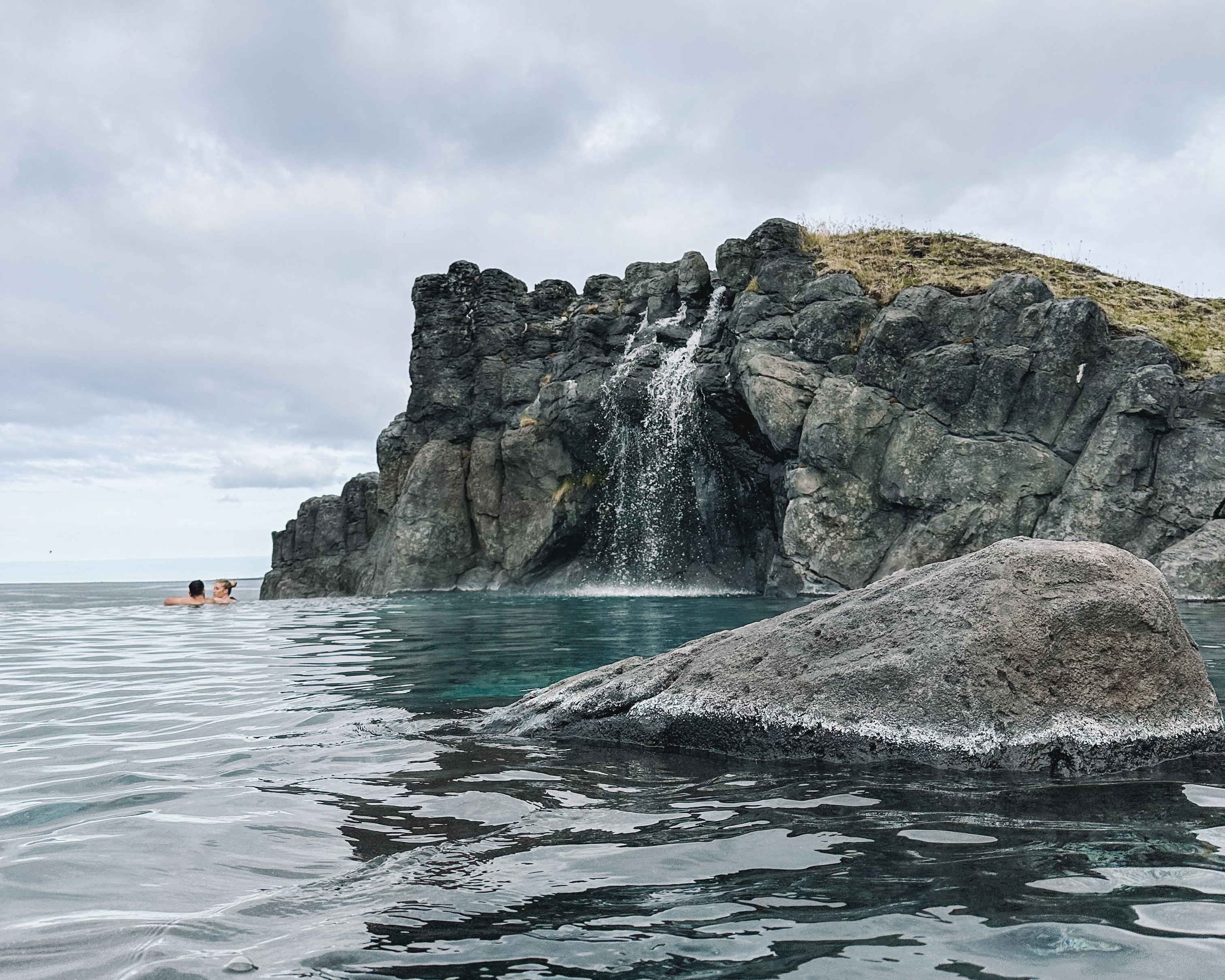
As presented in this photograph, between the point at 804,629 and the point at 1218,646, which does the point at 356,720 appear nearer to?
the point at 804,629

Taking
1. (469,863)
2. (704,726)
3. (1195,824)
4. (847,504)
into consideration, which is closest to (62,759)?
(469,863)

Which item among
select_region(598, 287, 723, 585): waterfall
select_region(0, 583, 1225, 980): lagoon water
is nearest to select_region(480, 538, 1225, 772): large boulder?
select_region(0, 583, 1225, 980): lagoon water

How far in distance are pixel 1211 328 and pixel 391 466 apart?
35.8 meters

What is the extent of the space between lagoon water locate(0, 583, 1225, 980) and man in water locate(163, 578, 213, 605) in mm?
18522

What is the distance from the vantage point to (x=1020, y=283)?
86.9 ft

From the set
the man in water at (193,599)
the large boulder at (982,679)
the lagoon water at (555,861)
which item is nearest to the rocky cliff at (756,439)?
the man in water at (193,599)

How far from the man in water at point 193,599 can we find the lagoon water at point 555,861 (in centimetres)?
1852

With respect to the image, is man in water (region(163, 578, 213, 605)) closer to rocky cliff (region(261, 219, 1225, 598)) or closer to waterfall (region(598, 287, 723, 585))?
rocky cliff (region(261, 219, 1225, 598))

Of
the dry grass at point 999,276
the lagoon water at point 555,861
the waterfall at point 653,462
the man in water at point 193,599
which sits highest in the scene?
the dry grass at point 999,276

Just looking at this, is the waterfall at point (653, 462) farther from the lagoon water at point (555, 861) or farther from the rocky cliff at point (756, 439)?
the lagoon water at point (555, 861)

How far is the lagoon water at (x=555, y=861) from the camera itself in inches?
120

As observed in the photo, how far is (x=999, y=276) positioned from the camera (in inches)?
1169

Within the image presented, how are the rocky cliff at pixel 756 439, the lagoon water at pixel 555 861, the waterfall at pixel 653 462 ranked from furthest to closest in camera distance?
the waterfall at pixel 653 462 → the rocky cliff at pixel 756 439 → the lagoon water at pixel 555 861

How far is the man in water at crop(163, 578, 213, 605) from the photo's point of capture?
83.8ft
